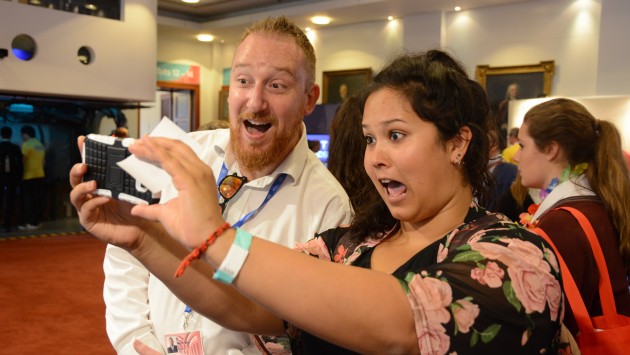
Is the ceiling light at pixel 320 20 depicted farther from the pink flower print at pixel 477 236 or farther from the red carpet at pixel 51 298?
the pink flower print at pixel 477 236

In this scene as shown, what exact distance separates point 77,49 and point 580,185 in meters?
8.29

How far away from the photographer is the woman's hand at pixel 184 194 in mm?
979

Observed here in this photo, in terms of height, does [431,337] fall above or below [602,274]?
above

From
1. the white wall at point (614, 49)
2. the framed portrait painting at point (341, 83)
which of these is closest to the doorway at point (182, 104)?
the framed portrait painting at point (341, 83)

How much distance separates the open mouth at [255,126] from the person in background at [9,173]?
8.61m

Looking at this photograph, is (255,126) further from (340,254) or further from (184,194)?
(184,194)

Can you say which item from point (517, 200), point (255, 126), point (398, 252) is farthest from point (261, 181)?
point (517, 200)

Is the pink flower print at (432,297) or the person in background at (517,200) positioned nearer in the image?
the pink flower print at (432,297)

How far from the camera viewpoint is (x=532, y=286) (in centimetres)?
108

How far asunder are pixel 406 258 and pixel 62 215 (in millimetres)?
9994

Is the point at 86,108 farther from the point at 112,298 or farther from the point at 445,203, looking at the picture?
the point at 445,203

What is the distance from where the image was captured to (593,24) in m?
8.89

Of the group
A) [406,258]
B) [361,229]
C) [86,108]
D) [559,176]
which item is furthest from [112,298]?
[86,108]

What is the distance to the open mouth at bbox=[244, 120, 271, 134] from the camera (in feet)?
6.54
